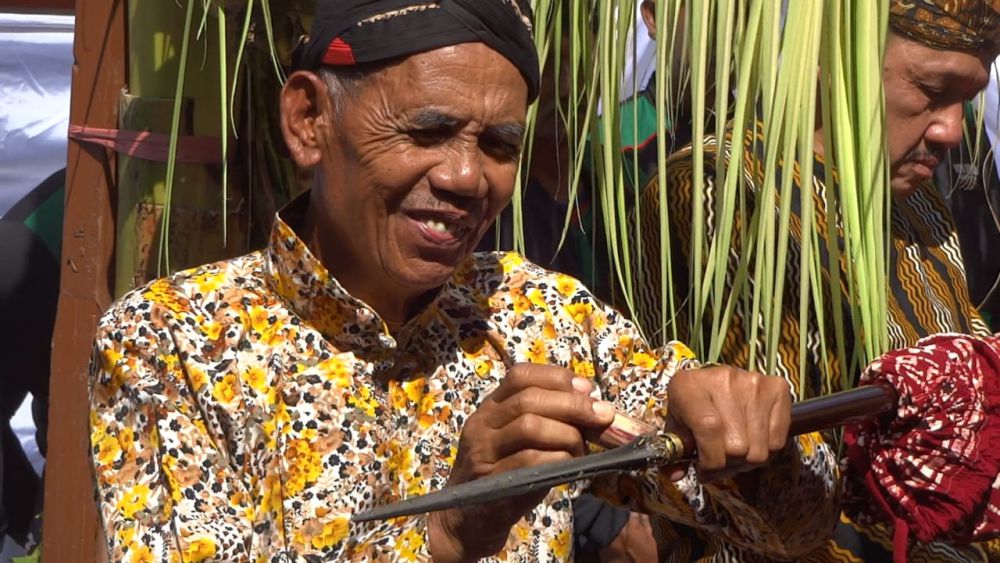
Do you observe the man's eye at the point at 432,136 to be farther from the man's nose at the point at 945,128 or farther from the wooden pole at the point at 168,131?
the man's nose at the point at 945,128

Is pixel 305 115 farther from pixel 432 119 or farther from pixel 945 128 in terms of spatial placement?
pixel 945 128

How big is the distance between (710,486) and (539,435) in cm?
33

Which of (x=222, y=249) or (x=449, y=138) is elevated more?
(x=449, y=138)

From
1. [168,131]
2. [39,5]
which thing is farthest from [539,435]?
[39,5]

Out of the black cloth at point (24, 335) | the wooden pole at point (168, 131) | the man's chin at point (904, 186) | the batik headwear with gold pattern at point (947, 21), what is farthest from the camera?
the black cloth at point (24, 335)

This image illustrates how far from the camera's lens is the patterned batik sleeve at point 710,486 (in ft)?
5.08

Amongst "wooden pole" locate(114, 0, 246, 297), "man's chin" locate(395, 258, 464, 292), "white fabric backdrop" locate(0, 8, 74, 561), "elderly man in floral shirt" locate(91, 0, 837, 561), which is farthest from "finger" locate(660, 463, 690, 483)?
"white fabric backdrop" locate(0, 8, 74, 561)

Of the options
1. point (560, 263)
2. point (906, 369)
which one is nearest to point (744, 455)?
point (906, 369)

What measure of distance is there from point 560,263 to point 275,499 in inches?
40.9

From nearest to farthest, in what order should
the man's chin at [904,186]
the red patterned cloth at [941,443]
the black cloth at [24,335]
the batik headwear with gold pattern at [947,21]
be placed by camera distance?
the red patterned cloth at [941,443] < the batik headwear with gold pattern at [947,21] < the man's chin at [904,186] < the black cloth at [24,335]

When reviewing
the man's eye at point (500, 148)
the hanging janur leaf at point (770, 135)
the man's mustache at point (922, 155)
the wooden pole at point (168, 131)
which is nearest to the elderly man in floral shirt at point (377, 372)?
the man's eye at point (500, 148)

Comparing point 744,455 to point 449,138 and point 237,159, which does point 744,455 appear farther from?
point 237,159

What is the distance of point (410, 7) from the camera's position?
4.97 ft

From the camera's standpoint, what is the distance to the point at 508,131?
5.00 ft
